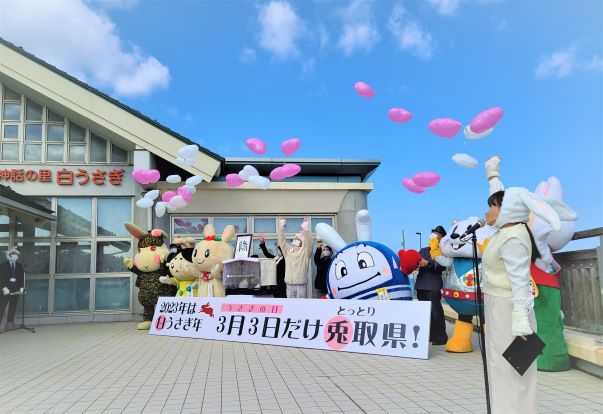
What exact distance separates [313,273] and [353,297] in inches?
203

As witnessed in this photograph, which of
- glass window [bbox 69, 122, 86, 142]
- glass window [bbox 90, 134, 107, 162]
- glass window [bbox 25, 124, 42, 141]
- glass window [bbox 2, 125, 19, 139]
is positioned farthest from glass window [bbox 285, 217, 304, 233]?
glass window [bbox 2, 125, 19, 139]

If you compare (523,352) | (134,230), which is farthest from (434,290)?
(134,230)

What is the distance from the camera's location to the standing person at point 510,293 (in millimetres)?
2980

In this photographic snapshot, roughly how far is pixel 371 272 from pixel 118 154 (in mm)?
8198

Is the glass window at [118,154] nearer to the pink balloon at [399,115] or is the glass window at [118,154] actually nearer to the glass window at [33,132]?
the glass window at [33,132]

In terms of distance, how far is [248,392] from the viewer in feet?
15.7

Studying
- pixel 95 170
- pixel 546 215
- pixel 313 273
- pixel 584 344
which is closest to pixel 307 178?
pixel 313 273

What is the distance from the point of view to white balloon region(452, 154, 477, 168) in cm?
680

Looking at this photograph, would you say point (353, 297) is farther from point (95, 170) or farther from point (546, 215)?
point (95, 170)

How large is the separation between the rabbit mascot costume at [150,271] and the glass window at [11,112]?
4.84 m

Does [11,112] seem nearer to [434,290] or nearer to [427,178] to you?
[427,178]

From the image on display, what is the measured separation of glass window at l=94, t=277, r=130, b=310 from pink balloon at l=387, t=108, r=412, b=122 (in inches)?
313

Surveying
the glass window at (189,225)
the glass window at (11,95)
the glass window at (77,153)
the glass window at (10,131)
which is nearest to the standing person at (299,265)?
the glass window at (189,225)

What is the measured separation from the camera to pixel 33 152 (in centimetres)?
1207
